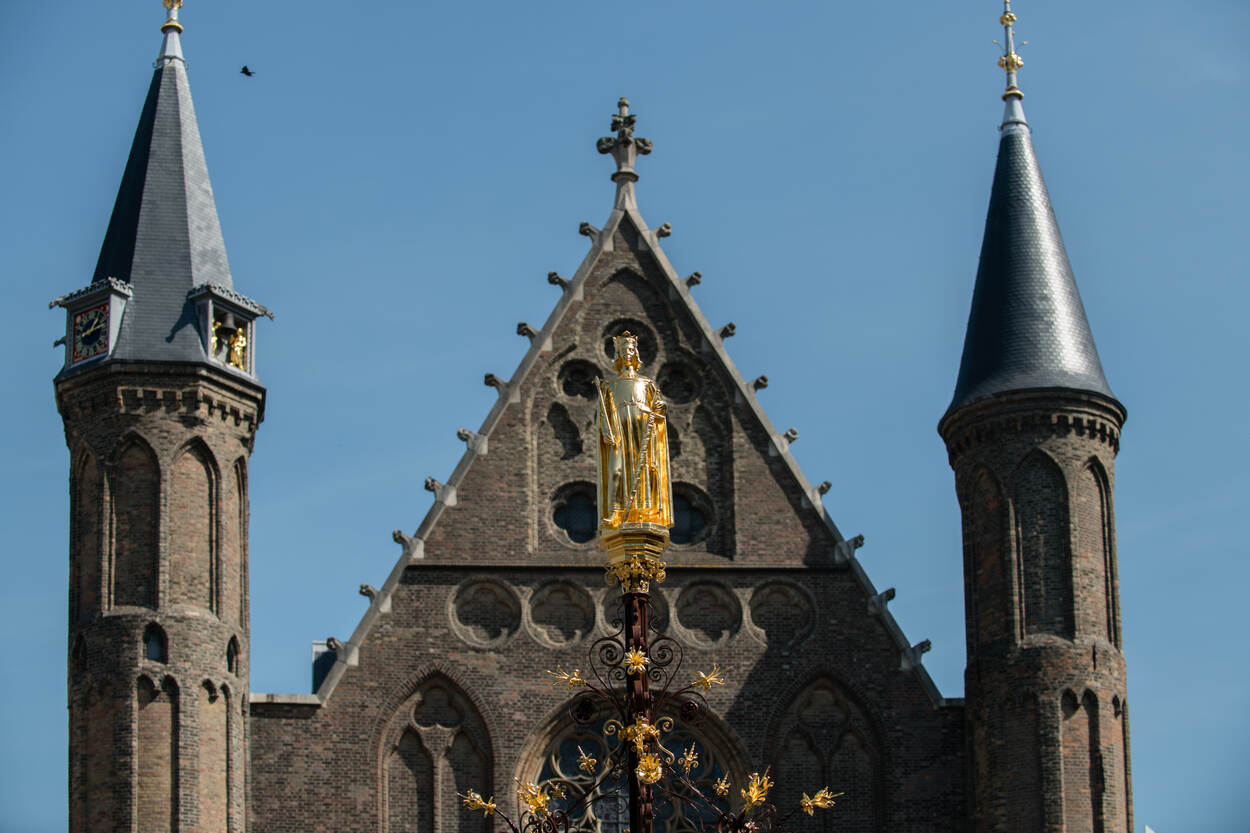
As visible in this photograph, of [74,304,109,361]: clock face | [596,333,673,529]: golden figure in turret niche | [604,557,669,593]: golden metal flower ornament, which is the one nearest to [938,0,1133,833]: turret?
[74,304,109,361]: clock face

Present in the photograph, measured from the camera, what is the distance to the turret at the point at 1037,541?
3216 cm

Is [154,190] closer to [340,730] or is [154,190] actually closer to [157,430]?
[157,430]

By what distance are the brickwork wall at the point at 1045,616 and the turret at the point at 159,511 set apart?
32.4 ft

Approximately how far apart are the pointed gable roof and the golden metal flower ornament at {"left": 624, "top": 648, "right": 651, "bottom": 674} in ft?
49.4

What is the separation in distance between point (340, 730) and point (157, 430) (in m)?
4.63

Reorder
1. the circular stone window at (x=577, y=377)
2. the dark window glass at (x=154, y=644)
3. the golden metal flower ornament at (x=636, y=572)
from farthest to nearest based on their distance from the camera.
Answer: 1. the circular stone window at (x=577, y=377)
2. the dark window glass at (x=154, y=644)
3. the golden metal flower ornament at (x=636, y=572)

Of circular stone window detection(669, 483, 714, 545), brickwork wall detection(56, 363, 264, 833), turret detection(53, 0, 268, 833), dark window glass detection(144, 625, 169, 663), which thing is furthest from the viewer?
circular stone window detection(669, 483, 714, 545)

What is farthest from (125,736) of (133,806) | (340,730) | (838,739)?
(838,739)

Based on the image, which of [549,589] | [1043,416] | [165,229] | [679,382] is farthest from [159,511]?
[1043,416]

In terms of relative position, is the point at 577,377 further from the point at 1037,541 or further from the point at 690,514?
the point at 1037,541

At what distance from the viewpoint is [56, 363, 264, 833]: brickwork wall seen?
30.4 meters

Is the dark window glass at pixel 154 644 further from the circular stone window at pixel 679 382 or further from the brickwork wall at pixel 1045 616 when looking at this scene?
the brickwork wall at pixel 1045 616

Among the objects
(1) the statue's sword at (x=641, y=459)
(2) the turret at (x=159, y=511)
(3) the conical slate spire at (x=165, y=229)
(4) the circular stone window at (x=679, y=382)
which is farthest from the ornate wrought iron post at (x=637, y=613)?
(4) the circular stone window at (x=679, y=382)

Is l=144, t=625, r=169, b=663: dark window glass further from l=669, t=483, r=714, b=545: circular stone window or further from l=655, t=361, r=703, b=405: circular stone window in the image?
l=655, t=361, r=703, b=405: circular stone window
